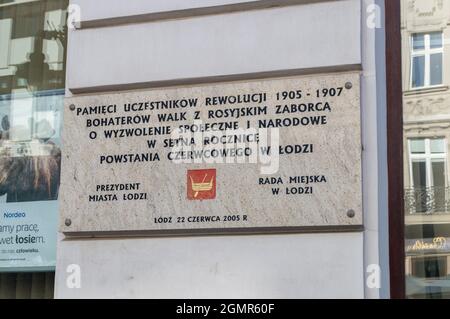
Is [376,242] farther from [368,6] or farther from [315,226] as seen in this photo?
[368,6]

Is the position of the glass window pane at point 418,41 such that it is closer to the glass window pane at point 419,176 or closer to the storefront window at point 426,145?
the storefront window at point 426,145

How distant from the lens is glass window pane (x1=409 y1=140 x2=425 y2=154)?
491 centimetres

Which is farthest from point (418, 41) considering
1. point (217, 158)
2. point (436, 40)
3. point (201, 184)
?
point (201, 184)

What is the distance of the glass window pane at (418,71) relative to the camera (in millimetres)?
4980

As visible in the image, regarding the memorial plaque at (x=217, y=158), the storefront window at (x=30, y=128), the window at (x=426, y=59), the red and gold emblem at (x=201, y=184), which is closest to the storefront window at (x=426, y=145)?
the window at (x=426, y=59)

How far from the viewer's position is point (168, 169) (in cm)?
506

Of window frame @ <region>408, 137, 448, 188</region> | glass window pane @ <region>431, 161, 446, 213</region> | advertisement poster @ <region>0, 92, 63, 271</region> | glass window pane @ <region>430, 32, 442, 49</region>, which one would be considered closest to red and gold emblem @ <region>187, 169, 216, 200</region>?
advertisement poster @ <region>0, 92, 63, 271</region>

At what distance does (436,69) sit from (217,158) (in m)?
1.47

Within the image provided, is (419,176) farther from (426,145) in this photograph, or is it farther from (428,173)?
(426,145)

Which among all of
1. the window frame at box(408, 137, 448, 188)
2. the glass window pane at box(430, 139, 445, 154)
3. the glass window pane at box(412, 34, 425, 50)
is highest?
the glass window pane at box(412, 34, 425, 50)

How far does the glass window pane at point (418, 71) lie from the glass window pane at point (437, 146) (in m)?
0.37

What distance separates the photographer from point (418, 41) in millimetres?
5020

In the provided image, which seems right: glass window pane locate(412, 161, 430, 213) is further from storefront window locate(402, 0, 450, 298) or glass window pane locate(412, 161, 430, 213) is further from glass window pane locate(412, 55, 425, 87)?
glass window pane locate(412, 55, 425, 87)

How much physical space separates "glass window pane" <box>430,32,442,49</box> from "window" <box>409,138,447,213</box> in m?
0.59
